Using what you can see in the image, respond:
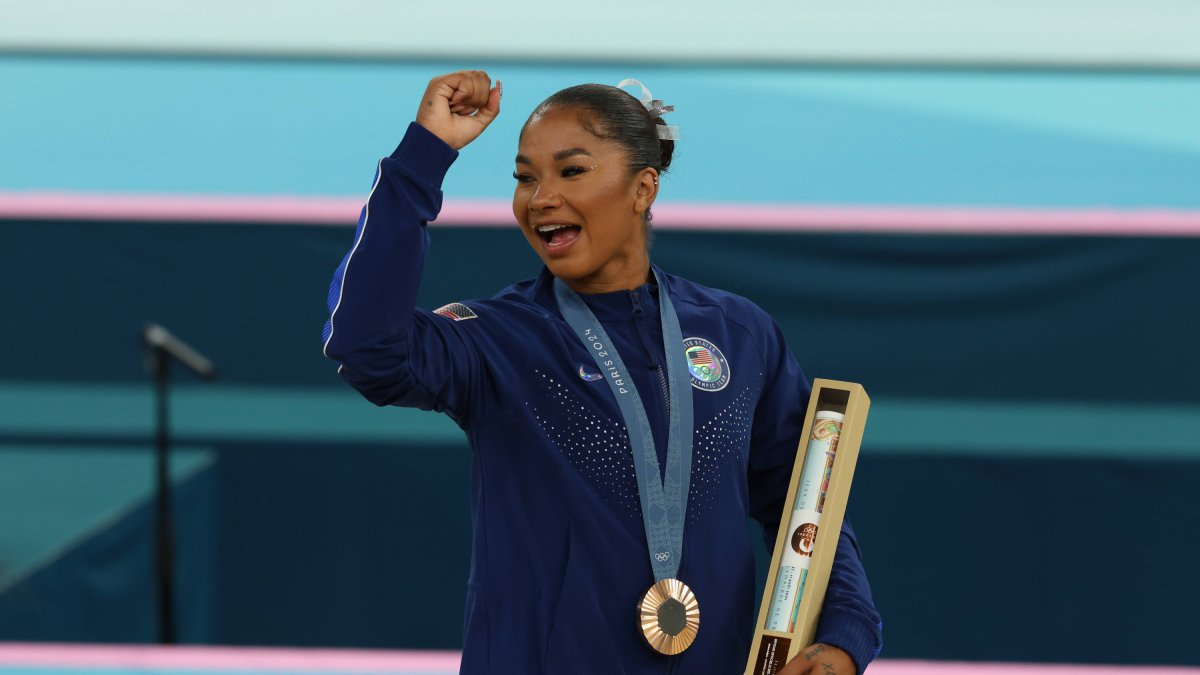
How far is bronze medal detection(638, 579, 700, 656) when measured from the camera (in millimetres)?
1355

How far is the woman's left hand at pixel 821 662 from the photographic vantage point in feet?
4.51

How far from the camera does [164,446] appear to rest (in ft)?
10.2

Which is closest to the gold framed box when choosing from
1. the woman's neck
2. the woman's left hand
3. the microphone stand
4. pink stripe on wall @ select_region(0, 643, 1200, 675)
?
the woman's left hand

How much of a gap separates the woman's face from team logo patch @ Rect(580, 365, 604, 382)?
103 millimetres

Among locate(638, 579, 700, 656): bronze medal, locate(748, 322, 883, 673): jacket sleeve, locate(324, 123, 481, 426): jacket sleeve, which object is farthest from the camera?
locate(748, 322, 883, 673): jacket sleeve

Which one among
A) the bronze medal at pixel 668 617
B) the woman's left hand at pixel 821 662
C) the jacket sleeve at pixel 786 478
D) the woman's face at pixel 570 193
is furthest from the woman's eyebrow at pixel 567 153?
the woman's left hand at pixel 821 662

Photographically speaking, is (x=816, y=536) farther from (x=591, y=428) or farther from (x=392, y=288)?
(x=392, y=288)

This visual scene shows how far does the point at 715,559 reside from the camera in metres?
1.43

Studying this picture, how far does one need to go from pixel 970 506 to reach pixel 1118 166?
40.5 inches

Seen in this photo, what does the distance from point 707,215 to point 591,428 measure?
5.79ft

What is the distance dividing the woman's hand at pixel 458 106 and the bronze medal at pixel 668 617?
1.56ft

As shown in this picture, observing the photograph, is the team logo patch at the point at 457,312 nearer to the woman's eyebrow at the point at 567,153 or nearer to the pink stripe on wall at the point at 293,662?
the woman's eyebrow at the point at 567,153

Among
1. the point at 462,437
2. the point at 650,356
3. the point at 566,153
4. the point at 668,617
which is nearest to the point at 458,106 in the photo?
the point at 566,153

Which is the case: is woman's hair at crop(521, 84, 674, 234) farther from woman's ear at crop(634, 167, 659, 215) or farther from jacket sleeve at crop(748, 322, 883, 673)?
jacket sleeve at crop(748, 322, 883, 673)
